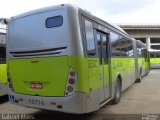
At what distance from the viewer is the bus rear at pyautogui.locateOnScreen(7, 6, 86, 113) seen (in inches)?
274

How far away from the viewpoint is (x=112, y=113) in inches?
358

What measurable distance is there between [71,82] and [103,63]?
2.02 meters

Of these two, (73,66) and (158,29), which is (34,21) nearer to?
(73,66)

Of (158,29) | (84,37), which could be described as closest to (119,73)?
(84,37)

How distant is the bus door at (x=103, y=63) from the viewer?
837 cm

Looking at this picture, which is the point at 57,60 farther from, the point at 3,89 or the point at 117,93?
the point at 3,89

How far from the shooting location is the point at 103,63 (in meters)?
8.76

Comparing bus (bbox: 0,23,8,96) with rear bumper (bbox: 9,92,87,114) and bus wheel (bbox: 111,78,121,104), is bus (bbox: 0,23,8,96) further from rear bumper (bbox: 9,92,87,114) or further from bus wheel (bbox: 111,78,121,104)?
bus wheel (bbox: 111,78,121,104)

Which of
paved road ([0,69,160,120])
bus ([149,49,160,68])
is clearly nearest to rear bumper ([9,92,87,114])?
paved road ([0,69,160,120])

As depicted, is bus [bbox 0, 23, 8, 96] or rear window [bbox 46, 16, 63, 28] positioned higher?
rear window [bbox 46, 16, 63, 28]

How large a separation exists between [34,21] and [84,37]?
54.8 inches

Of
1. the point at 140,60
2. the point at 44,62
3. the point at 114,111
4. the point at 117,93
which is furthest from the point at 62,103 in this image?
the point at 140,60

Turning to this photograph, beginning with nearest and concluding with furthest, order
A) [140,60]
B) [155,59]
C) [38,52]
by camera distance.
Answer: [38,52] → [140,60] → [155,59]

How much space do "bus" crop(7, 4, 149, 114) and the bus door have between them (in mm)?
27
